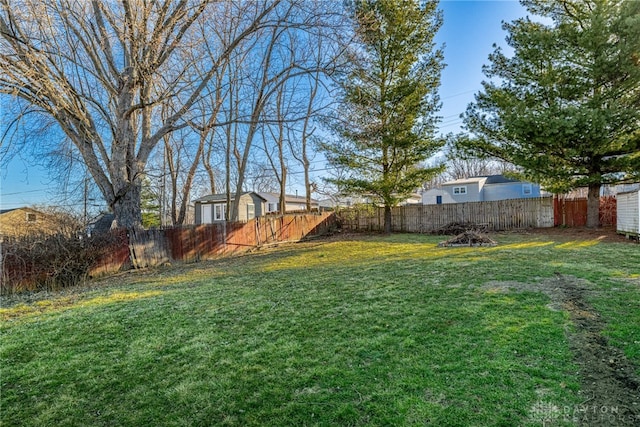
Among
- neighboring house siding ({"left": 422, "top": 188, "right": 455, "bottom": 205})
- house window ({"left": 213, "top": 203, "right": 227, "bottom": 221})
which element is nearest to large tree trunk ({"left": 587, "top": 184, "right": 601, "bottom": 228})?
neighboring house siding ({"left": 422, "top": 188, "right": 455, "bottom": 205})

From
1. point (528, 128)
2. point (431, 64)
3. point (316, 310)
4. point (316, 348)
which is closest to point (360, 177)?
point (431, 64)

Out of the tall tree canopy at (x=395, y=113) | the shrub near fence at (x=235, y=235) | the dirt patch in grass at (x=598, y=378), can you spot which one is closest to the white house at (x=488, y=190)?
the tall tree canopy at (x=395, y=113)

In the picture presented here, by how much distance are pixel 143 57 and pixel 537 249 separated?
10706mm

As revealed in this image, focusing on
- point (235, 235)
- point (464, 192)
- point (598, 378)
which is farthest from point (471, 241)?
point (464, 192)

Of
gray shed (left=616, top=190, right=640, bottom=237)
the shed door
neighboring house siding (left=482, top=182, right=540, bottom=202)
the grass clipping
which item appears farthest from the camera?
neighboring house siding (left=482, top=182, right=540, bottom=202)

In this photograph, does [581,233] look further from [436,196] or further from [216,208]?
[216,208]

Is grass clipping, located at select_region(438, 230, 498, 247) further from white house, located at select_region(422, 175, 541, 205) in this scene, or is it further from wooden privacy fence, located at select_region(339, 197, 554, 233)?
white house, located at select_region(422, 175, 541, 205)

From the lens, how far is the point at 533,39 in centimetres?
1122

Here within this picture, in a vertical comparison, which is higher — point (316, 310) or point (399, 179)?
point (399, 179)

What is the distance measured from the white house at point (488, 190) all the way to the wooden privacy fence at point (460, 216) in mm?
9690

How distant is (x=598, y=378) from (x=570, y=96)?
1225 cm

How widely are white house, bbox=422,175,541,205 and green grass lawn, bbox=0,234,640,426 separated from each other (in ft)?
66.5

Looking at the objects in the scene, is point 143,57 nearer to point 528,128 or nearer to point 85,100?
point 85,100

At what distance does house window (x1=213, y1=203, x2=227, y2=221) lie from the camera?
22.0 metres
